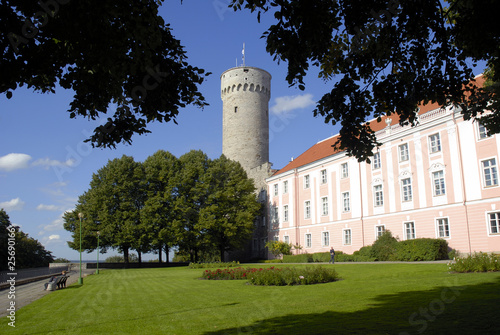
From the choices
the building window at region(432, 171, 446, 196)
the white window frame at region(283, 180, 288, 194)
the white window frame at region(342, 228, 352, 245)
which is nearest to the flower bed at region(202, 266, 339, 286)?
the building window at region(432, 171, 446, 196)

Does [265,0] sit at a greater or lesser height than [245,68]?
lesser

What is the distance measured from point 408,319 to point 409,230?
26713mm

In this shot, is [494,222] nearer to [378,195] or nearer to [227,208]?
[378,195]

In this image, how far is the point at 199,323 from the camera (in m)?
9.34

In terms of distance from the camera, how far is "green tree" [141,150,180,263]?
45938 millimetres

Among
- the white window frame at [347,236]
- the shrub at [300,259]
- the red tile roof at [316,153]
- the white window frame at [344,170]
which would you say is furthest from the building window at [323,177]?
the shrub at [300,259]

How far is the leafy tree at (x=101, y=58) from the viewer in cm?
573

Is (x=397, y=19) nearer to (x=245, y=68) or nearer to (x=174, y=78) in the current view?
(x=174, y=78)

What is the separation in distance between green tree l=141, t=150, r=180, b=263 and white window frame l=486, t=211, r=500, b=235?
31335 millimetres

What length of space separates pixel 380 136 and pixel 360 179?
4.51m

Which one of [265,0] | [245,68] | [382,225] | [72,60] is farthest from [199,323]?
[245,68]

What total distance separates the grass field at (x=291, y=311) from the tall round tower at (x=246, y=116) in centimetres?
4440

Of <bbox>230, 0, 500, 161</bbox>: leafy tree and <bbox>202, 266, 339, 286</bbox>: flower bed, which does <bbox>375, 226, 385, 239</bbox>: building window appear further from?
<bbox>230, 0, 500, 161</bbox>: leafy tree

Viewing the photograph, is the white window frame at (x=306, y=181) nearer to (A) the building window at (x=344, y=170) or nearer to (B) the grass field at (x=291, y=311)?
(A) the building window at (x=344, y=170)
